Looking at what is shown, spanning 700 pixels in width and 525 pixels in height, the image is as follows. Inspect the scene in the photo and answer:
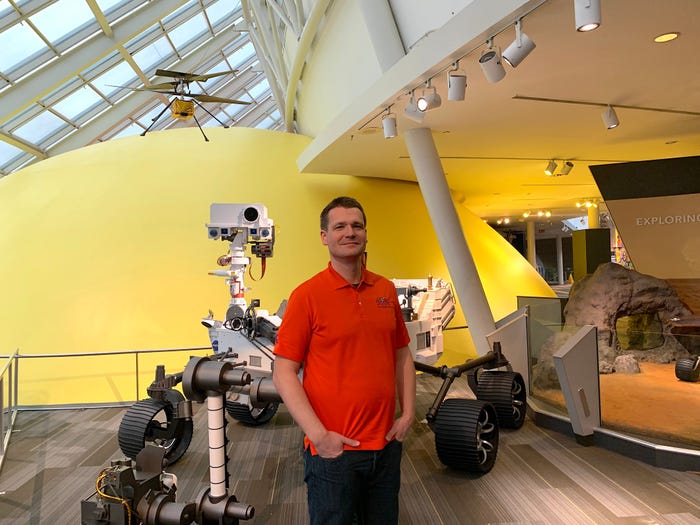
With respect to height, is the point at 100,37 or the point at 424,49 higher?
the point at 100,37

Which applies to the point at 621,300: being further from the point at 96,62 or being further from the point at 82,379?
the point at 96,62

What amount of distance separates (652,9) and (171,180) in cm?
776

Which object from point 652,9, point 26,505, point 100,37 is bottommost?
point 26,505

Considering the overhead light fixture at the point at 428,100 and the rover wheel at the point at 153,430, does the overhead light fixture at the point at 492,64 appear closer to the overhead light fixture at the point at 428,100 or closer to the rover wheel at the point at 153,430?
the overhead light fixture at the point at 428,100

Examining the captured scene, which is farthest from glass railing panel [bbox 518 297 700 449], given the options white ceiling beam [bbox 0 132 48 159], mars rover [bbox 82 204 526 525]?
white ceiling beam [bbox 0 132 48 159]

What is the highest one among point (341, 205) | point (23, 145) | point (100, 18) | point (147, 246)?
point (100, 18)

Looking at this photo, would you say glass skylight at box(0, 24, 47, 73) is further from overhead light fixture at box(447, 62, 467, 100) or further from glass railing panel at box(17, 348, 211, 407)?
overhead light fixture at box(447, 62, 467, 100)

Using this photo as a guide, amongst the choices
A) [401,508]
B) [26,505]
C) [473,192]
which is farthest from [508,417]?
[473,192]

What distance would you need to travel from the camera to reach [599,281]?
8.57 m

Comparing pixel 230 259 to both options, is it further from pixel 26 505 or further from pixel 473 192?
pixel 473 192

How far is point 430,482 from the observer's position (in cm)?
421

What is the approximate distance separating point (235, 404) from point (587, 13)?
4.87 meters

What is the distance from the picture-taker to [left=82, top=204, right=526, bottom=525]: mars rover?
251 centimetres

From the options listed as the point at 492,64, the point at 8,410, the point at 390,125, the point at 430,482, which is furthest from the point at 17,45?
the point at 430,482
